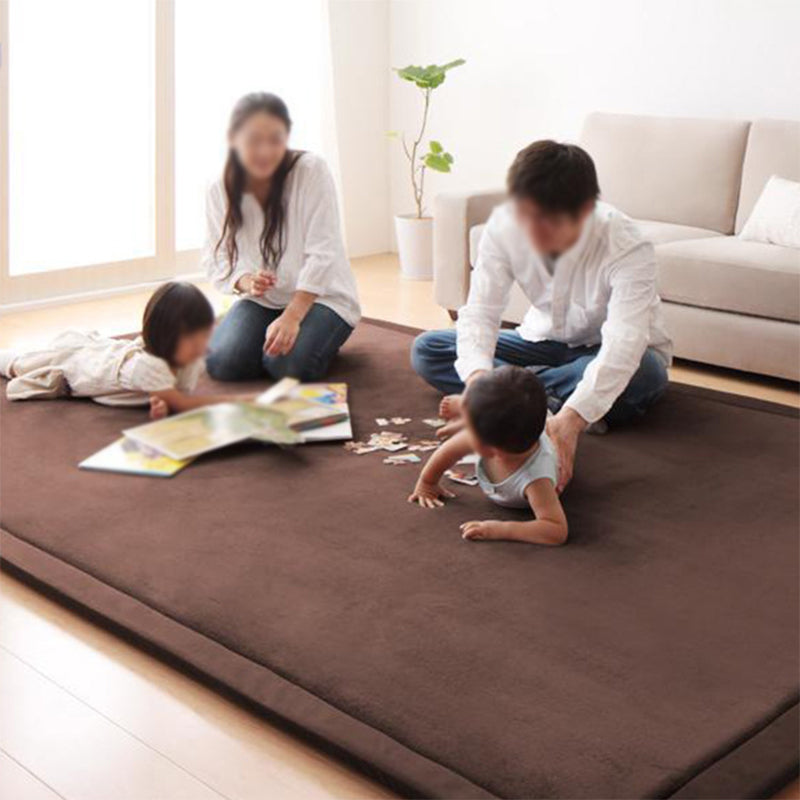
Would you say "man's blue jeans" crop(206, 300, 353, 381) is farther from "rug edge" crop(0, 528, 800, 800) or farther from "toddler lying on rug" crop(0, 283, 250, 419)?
"rug edge" crop(0, 528, 800, 800)

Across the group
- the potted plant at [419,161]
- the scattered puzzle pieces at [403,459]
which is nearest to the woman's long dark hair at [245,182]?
the potted plant at [419,161]

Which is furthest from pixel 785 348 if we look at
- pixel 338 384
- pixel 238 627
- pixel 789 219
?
pixel 338 384

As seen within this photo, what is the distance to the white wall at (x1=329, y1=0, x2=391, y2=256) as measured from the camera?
714 millimetres

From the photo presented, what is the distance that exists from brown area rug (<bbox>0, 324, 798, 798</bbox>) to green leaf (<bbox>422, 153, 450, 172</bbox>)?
1.20ft

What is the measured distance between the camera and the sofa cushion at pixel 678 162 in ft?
3.24

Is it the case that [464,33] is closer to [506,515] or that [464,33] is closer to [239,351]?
[239,351]

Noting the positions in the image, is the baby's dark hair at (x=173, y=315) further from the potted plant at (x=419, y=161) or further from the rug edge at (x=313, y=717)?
the rug edge at (x=313, y=717)

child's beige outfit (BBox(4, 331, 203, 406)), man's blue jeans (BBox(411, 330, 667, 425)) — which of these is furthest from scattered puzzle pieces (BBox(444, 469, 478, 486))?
child's beige outfit (BBox(4, 331, 203, 406))

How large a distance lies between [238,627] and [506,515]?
0.58 metres

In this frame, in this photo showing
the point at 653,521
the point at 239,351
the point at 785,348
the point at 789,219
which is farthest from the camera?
the point at 785,348

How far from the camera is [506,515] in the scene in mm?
2369

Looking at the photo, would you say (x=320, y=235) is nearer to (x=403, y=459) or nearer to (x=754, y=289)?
(x=403, y=459)

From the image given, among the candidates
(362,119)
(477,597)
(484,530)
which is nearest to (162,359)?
(362,119)

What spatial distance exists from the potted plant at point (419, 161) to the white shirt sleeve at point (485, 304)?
0.60 feet
